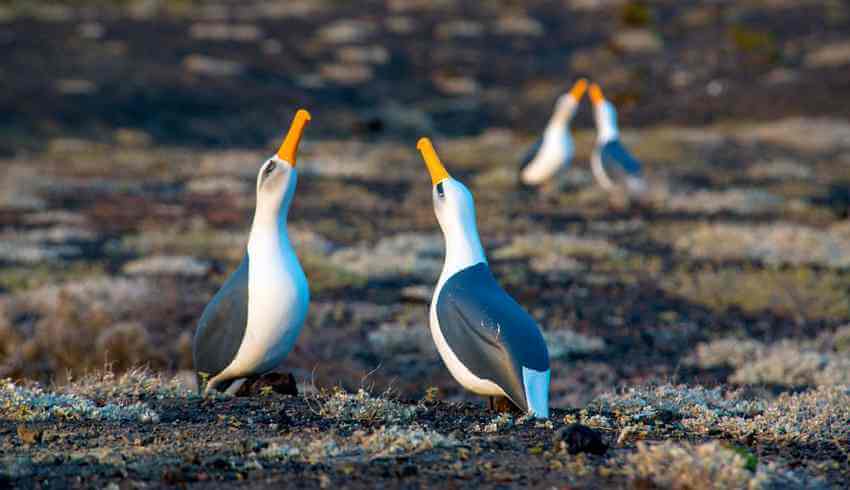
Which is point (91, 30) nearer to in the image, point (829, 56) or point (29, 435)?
point (829, 56)

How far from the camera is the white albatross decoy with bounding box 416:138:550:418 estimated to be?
5969 mm

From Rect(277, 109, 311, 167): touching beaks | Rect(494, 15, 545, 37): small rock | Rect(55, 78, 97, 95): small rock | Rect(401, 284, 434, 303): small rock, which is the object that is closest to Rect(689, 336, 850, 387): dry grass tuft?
Rect(401, 284, 434, 303): small rock

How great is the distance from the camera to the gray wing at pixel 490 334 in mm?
5957

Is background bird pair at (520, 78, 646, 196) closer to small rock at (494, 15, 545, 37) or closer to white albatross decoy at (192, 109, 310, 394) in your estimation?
white albatross decoy at (192, 109, 310, 394)

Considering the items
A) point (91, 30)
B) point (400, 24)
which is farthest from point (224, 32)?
point (400, 24)

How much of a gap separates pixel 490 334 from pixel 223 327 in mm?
1557

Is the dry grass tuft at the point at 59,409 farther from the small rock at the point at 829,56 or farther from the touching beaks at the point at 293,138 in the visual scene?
the small rock at the point at 829,56

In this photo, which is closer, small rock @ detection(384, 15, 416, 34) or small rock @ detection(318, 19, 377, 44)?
small rock @ detection(318, 19, 377, 44)

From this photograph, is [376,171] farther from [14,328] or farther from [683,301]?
[14,328]

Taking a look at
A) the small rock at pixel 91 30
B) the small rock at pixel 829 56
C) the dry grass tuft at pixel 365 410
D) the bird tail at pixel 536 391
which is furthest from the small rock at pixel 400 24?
the bird tail at pixel 536 391

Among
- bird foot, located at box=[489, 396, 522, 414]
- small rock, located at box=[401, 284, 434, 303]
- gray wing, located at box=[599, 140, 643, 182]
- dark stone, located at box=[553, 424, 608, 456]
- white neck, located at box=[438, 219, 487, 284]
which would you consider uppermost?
white neck, located at box=[438, 219, 487, 284]

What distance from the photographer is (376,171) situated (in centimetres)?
2420

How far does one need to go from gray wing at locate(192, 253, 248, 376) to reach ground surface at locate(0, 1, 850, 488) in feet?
0.86

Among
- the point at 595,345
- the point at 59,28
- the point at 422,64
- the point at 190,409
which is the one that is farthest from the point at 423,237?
the point at 59,28
